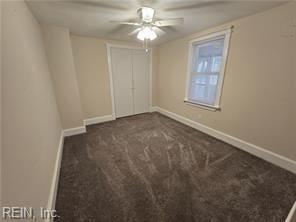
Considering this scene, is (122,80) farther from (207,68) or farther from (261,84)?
(261,84)

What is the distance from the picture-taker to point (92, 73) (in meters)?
3.37

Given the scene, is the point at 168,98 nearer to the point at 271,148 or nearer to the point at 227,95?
the point at 227,95

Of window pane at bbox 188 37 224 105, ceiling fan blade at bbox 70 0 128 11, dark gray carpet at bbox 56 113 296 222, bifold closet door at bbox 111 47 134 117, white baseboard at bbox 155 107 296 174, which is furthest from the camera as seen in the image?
A: bifold closet door at bbox 111 47 134 117

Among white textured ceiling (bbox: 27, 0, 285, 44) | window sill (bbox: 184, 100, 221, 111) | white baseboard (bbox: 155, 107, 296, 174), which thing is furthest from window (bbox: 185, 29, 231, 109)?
white baseboard (bbox: 155, 107, 296, 174)

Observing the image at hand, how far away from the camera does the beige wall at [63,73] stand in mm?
2465

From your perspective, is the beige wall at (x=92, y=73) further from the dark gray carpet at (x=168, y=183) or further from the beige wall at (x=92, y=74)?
the dark gray carpet at (x=168, y=183)

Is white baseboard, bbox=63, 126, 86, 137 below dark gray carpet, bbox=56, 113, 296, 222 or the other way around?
the other way around

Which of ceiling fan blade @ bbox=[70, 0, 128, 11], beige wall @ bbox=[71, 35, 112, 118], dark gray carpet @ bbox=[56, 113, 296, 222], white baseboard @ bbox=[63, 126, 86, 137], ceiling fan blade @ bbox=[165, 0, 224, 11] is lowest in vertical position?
dark gray carpet @ bbox=[56, 113, 296, 222]

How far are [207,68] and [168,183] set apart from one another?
2559 mm

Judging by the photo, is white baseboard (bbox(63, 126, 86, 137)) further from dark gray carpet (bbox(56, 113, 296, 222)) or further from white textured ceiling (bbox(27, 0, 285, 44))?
white textured ceiling (bbox(27, 0, 285, 44))

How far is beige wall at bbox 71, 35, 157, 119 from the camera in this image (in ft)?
10.3

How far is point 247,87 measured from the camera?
2199 millimetres

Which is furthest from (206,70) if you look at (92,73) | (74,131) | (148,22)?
(74,131)

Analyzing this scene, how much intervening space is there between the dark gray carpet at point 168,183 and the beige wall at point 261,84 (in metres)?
0.41
